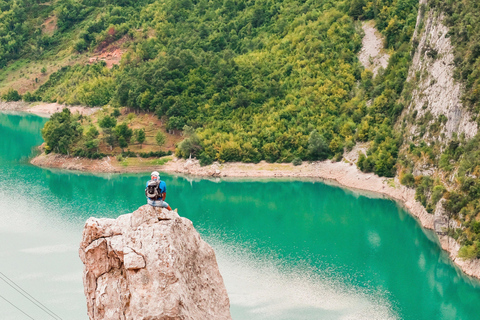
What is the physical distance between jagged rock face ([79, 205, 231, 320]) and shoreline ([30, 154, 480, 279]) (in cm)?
5931

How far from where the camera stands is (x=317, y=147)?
88125mm

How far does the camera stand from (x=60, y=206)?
7369 cm

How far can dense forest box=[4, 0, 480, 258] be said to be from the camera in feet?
239

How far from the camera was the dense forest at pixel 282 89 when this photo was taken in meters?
72.9

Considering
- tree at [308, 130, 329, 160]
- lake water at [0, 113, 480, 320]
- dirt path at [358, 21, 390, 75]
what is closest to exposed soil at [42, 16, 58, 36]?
lake water at [0, 113, 480, 320]

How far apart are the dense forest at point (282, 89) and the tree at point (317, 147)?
0.16 m

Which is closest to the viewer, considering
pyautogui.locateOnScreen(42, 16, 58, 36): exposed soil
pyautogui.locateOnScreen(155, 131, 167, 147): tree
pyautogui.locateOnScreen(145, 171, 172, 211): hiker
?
pyautogui.locateOnScreen(145, 171, 172, 211): hiker

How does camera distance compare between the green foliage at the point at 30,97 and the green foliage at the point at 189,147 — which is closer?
the green foliage at the point at 189,147

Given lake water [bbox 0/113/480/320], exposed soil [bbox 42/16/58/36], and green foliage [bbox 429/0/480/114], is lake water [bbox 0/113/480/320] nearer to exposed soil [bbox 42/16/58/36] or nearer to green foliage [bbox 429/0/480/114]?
green foliage [bbox 429/0/480/114]

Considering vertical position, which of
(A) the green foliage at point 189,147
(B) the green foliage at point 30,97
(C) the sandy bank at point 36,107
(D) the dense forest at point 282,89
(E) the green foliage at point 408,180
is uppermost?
(D) the dense forest at point 282,89

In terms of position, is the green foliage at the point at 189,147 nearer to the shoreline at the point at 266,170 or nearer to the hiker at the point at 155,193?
the shoreline at the point at 266,170

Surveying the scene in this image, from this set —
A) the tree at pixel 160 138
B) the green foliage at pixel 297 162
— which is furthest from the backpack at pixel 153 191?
the tree at pixel 160 138

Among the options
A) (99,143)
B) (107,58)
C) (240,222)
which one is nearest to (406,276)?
(240,222)

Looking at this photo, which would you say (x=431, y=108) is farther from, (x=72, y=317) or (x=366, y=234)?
(x=72, y=317)
